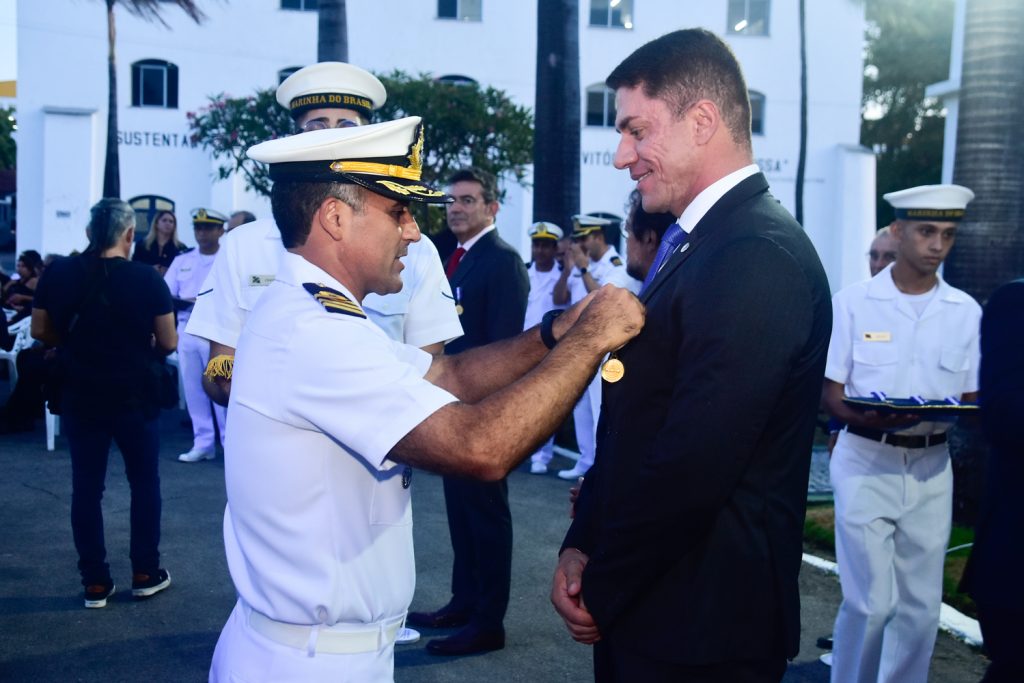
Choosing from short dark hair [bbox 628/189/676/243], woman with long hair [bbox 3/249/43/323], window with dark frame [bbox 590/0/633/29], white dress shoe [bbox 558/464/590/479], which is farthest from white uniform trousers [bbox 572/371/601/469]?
window with dark frame [bbox 590/0/633/29]

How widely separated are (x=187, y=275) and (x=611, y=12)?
66.5 feet

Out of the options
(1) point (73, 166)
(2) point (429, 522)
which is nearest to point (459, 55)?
(1) point (73, 166)

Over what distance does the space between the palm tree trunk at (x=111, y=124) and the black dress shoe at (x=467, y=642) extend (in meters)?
19.8

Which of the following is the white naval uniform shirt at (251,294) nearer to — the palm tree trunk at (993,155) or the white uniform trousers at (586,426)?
the palm tree trunk at (993,155)

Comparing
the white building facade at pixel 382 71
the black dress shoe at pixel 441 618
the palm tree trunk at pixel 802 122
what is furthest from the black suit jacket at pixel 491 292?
the palm tree trunk at pixel 802 122

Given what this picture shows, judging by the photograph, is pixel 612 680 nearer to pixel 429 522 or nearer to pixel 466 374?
pixel 466 374

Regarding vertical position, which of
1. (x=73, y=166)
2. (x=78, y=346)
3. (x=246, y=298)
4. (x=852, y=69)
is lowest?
(x=78, y=346)

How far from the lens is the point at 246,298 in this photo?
4.28m

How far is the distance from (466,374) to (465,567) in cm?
277

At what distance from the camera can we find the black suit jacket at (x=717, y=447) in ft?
7.27

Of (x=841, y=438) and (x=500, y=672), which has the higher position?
(x=841, y=438)

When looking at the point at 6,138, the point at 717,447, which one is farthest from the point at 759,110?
the point at 717,447

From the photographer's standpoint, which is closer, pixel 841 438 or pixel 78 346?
pixel 841 438

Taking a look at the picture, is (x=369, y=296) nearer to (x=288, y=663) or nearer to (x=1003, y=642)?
(x=288, y=663)
